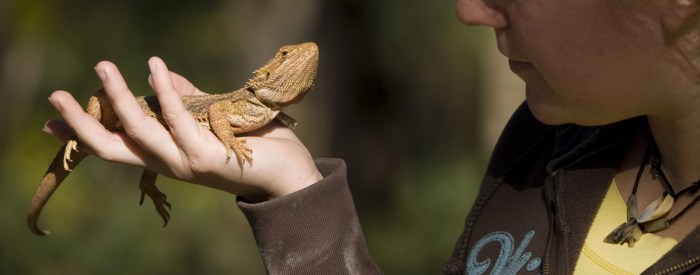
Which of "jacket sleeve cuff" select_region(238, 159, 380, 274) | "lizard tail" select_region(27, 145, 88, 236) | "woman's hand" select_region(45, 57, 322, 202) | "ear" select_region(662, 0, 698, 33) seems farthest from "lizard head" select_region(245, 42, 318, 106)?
"ear" select_region(662, 0, 698, 33)

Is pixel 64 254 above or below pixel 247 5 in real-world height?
below

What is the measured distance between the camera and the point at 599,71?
246 cm

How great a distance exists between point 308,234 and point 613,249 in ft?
2.53

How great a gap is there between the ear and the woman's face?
33mm

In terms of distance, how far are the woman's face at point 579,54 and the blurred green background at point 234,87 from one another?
5.89 metres

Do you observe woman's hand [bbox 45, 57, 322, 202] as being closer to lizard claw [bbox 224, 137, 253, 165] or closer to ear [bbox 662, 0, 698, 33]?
lizard claw [bbox 224, 137, 253, 165]

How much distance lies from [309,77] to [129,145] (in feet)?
2.56

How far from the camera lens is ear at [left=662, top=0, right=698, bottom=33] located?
2.30m

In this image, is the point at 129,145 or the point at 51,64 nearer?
the point at 129,145

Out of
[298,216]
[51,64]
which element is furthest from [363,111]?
[298,216]

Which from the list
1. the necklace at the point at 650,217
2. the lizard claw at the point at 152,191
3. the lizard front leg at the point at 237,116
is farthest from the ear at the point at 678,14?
the lizard claw at the point at 152,191

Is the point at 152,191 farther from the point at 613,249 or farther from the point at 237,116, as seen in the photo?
the point at 613,249

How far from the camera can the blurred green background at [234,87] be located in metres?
8.74

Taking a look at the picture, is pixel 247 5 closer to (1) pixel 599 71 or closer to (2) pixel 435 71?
(2) pixel 435 71
